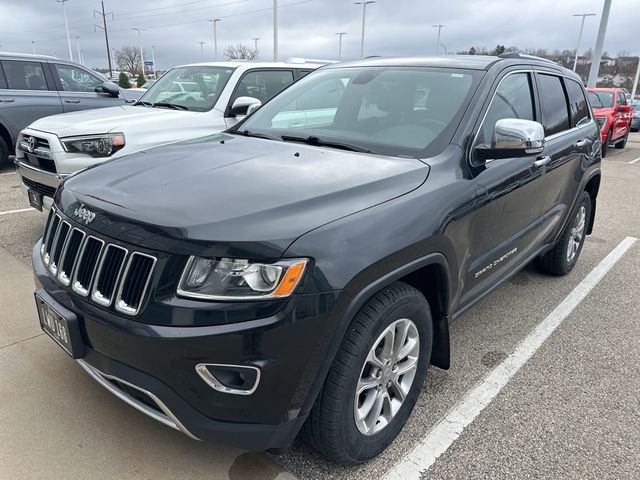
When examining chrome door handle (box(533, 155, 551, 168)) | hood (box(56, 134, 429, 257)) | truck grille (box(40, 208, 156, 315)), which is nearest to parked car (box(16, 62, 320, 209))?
hood (box(56, 134, 429, 257))

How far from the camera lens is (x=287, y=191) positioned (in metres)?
2.10

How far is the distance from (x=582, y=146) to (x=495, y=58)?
4.74 ft

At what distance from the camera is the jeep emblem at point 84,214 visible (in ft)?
6.83

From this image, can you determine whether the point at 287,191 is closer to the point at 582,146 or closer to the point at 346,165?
the point at 346,165

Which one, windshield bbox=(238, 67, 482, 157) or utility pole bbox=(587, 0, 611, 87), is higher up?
utility pole bbox=(587, 0, 611, 87)

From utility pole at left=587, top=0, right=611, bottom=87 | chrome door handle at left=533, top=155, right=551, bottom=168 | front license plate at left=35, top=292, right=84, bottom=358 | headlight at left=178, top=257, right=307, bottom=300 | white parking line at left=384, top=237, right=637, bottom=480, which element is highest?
utility pole at left=587, top=0, right=611, bottom=87

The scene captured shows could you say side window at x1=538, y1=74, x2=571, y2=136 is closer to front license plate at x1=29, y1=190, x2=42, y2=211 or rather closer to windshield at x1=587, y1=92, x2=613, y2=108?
front license plate at x1=29, y1=190, x2=42, y2=211

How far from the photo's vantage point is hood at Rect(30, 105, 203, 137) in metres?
4.72

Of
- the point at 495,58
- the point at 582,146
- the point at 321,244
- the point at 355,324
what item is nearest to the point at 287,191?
the point at 321,244

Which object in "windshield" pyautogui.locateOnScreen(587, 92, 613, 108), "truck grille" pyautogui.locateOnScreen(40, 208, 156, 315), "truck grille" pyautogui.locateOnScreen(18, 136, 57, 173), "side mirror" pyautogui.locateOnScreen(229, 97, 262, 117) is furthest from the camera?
"windshield" pyautogui.locateOnScreen(587, 92, 613, 108)

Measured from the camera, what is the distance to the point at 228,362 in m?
1.75

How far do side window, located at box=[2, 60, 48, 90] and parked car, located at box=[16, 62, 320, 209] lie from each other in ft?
10.5

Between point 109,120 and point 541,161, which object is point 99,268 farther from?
point 109,120

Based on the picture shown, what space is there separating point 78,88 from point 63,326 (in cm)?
800
